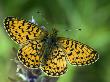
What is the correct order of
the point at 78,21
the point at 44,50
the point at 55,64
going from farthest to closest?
the point at 78,21, the point at 44,50, the point at 55,64

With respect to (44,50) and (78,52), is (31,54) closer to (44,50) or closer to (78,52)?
(44,50)

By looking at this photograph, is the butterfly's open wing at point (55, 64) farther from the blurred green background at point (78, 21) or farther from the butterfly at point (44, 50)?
the blurred green background at point (78, 21)

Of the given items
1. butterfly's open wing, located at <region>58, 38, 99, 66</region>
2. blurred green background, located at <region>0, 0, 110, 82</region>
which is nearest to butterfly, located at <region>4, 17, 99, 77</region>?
butterfly's open wing, located at <region>58, 38, 99, 66</region>

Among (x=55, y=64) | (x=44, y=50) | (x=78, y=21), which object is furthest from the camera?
(x=78, y=21)

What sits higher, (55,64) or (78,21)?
(78,21)

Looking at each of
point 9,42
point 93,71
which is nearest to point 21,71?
point 9,42

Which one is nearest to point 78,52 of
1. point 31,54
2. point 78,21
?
point 31,54

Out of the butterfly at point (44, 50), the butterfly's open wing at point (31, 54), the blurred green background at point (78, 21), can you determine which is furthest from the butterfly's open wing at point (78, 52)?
the blurred green background at point (78, 21)

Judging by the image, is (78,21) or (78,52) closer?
(78,52)
